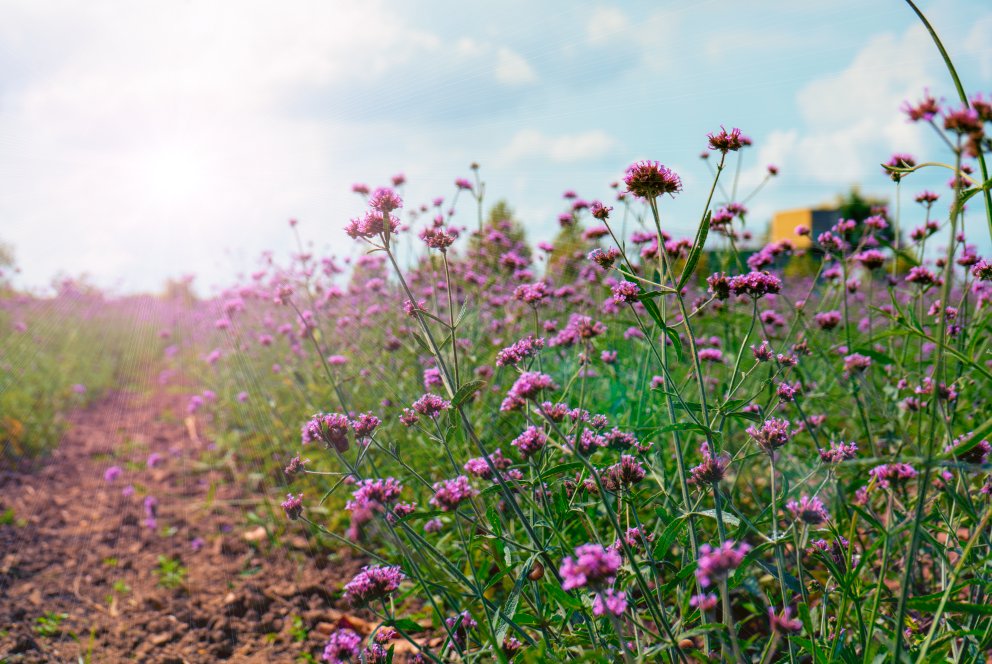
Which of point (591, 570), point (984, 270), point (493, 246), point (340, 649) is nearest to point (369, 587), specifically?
point (340, 649)

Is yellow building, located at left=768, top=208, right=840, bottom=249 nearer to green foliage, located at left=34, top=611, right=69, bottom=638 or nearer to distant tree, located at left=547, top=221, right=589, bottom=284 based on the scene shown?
distant tree, located at left=547, top=221, right=589, bottom=284

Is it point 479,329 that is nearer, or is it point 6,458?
point 479,329

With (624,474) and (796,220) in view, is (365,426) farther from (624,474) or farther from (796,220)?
(796,220)

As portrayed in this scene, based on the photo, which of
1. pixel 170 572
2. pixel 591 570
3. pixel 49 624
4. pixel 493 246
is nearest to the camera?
pixel 591 570

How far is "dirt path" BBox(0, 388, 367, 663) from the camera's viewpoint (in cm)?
260

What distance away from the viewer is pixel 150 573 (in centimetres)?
329

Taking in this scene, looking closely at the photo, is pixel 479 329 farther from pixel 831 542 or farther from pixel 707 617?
pixel 707 617

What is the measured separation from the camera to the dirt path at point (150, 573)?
2.60 meters

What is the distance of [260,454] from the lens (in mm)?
4676

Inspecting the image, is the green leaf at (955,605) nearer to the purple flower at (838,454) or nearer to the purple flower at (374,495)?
the purple flower at (838,454)

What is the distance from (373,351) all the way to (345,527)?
1236mm

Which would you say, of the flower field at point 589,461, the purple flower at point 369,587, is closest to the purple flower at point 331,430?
the flower field at point 589,461

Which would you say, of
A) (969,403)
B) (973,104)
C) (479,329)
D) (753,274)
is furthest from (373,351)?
(973,104)

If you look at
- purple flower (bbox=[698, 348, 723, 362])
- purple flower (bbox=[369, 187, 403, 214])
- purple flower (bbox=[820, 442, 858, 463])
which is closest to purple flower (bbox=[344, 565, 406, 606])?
purple flower (bbox=[369, 187, 403, 214])
